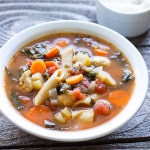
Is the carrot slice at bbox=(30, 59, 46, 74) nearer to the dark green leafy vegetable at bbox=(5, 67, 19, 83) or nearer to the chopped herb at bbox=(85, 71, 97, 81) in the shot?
the dark green leafy vegetable at bbox=(5, 67, 19, 83)

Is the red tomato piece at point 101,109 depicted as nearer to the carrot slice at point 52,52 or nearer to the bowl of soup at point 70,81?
the bowl of soup at point 70,81

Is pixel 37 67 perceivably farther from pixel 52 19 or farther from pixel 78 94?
pixel 52 19

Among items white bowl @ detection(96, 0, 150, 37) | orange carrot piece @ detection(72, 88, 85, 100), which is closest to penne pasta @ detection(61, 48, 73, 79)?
orange carrot piece @ detection(72, 88, 85, 100)

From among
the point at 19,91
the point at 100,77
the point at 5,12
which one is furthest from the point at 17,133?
the point at 5,12

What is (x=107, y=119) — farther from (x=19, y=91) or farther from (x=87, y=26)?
(x=87, y=26)

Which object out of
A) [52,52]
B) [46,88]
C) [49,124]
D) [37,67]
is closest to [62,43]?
[52,52]

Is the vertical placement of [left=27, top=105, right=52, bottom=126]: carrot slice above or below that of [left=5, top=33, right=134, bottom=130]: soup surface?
below

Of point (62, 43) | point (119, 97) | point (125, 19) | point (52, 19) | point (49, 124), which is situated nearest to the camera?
point (49, 124)
